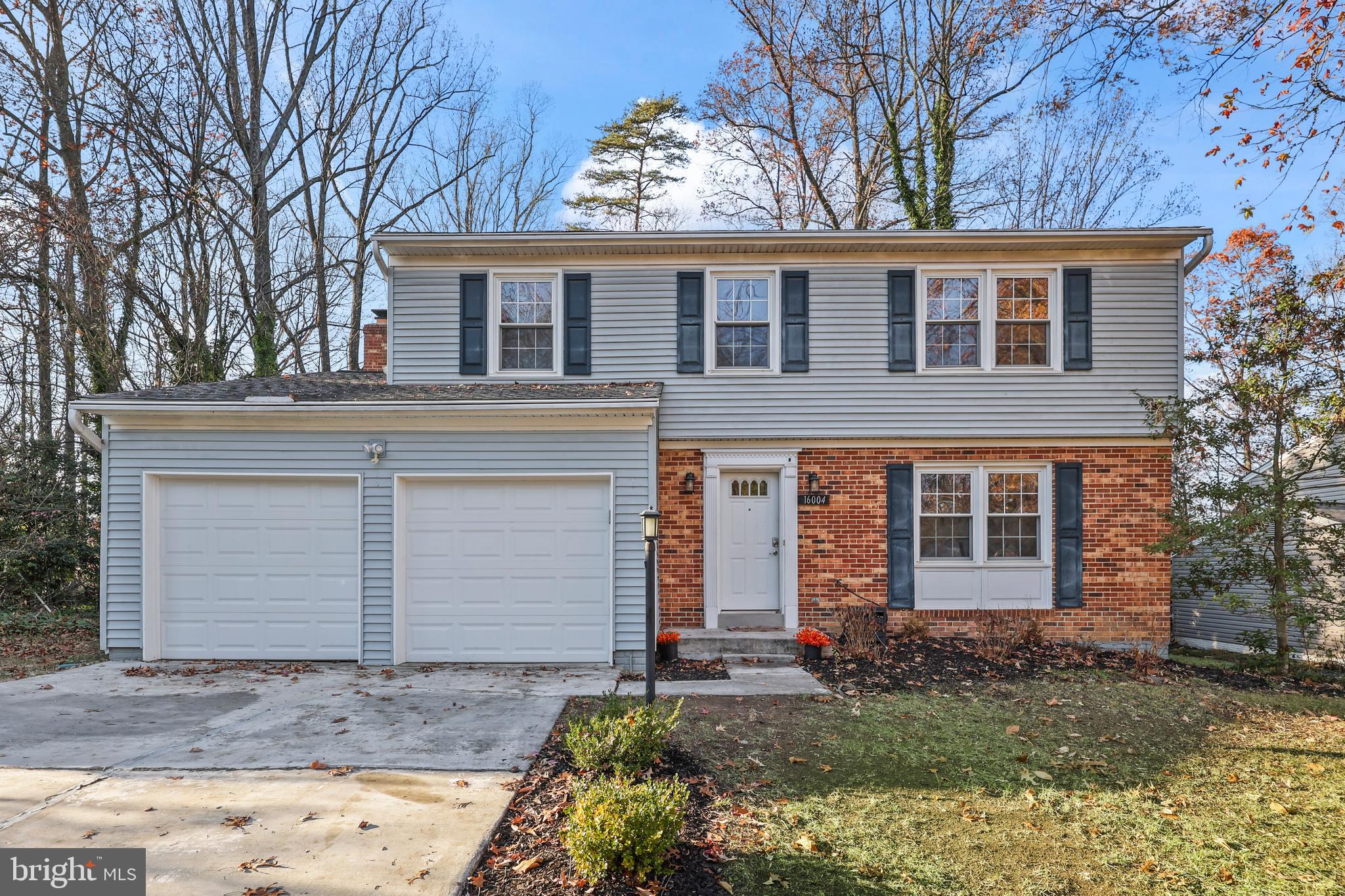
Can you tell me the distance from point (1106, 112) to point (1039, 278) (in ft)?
36.5

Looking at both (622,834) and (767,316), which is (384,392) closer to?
(767,316)

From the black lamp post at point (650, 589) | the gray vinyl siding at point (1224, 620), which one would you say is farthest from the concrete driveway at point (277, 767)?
the gray vinyl siding at point (1224, 620)

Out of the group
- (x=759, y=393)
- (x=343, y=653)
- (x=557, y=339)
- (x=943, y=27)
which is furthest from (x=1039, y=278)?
(x=343, y=653)

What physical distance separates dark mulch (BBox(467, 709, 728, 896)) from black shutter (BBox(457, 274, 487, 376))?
5887 millimetres

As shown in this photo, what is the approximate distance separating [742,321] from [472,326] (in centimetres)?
371

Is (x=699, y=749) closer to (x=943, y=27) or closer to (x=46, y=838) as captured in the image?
(x=46, y=838)

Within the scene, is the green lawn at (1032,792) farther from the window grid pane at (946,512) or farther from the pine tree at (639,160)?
the pine tree at (639,160)

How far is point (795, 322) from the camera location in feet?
30.0

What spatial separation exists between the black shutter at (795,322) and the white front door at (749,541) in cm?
154

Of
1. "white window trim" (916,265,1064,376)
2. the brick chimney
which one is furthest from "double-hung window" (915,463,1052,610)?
the brick chimney

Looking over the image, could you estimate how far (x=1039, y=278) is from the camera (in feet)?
30.0

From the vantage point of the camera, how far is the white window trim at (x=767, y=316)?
9.14m

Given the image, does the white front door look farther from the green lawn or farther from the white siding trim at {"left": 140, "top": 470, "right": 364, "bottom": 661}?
the white siding trim at {"left": 140, "top": 470, "right": 364, "bottom": 661}

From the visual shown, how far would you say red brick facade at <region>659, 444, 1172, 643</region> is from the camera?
905 centimetres
